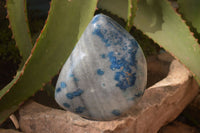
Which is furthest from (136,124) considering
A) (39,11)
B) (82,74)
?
(39,11)

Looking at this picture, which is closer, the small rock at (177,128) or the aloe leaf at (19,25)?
the aloe leaf at (19,25)

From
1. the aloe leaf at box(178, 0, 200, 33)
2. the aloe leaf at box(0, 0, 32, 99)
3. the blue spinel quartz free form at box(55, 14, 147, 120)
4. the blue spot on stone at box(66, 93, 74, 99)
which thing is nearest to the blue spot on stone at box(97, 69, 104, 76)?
the blue spinel quartz free form at box(55, 14, 147, 120)

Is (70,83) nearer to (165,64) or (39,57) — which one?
(39,57)

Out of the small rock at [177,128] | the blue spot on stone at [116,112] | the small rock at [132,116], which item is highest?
the blue spot on stone at [116,112]

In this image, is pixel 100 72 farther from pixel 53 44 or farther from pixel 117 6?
pixel 117 6

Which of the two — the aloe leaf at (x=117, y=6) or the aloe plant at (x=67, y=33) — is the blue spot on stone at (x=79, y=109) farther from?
the aloe leaf at (x=117, y=6)

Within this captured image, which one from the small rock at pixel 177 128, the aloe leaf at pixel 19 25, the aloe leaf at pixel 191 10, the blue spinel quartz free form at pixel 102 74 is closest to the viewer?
the blue spinel quartz free form at pixel 102 74

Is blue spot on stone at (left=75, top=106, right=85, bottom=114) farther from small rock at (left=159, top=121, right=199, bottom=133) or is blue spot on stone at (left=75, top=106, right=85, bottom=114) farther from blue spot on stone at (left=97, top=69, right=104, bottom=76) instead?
small rock at (left=159, top=121, right=199, bottom=133)

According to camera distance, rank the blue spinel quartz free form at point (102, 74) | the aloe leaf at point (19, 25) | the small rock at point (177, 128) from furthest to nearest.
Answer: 1. the small rock at point (177, 128)
2. the aloe leaf at point (19, 25)
3. the blue spinel quartz free form at point (102, 74)

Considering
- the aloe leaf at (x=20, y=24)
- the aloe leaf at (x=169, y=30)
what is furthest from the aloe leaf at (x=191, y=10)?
the aloe leaf at (x=20, y=24)
